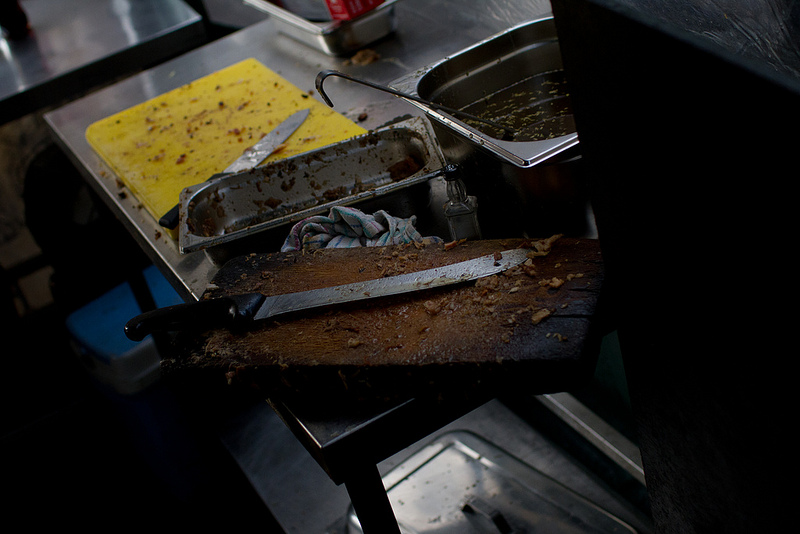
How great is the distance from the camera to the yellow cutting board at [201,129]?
5.72 feet

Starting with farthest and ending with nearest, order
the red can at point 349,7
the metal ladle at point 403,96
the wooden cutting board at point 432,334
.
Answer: the red can at point 349,7 → the metal ladle at point 403,96 → the wooden cutting board at point 432,334

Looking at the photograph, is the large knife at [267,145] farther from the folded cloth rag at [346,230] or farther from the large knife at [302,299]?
the large knife at [302,299]

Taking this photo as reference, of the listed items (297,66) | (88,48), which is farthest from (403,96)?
(88,48)

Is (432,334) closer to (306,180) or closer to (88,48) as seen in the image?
(306,180)

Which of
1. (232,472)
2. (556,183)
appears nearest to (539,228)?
(556,183)

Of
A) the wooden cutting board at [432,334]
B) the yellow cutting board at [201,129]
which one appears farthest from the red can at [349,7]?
the wooden cutting board at [432,334]

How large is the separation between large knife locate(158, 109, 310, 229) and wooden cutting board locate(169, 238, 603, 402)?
620 mm

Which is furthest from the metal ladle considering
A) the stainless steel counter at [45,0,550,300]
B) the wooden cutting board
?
the stainless steel counter at [45,0,550,300]

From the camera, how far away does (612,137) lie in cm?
73

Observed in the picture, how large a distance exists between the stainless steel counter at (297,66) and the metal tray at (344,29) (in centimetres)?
3

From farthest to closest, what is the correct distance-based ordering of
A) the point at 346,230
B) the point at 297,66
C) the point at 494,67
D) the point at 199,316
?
the point at 297,66 → the point at 494,67 → the point at 346,230 → the point at 199,316

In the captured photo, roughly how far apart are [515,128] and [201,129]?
1.01m

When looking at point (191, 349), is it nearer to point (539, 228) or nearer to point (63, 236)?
point (539, 228)

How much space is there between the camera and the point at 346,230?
4.28 feet
